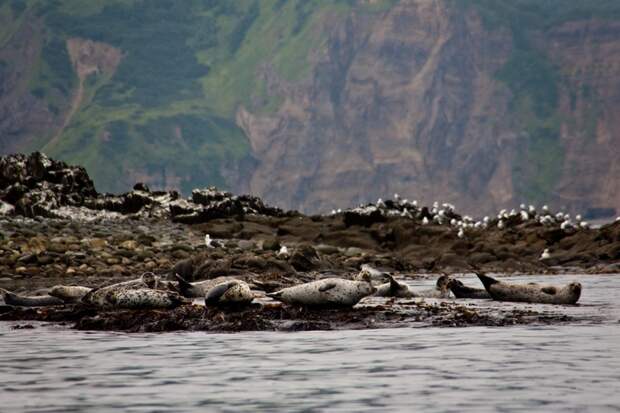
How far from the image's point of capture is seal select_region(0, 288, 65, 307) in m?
24.0

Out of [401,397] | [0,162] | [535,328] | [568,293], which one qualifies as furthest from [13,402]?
[0,162]

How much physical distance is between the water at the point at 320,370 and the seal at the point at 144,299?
185cm

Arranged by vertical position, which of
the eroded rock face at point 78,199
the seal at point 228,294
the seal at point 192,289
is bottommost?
the seal at point 228,294

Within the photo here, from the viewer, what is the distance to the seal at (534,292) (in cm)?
2339

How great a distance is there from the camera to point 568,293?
23.4m

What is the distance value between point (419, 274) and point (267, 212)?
22542 millimetres

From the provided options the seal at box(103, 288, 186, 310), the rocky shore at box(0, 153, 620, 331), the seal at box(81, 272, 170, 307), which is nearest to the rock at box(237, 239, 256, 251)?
the rocky shore at box(0, 153, 620, 331)

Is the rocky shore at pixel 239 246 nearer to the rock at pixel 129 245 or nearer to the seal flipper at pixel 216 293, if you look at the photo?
the rock at pixel 129 245

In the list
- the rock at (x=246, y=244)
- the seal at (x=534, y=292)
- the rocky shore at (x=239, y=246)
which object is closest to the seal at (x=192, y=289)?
the rocky shore at (x=239, y=246)

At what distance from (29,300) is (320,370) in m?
11.2

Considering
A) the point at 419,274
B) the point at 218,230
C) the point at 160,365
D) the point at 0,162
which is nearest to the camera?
the point at 160,365

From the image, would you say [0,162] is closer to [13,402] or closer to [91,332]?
[91,332]

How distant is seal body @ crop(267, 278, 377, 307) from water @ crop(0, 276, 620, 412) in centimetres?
176

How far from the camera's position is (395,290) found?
2477cm
